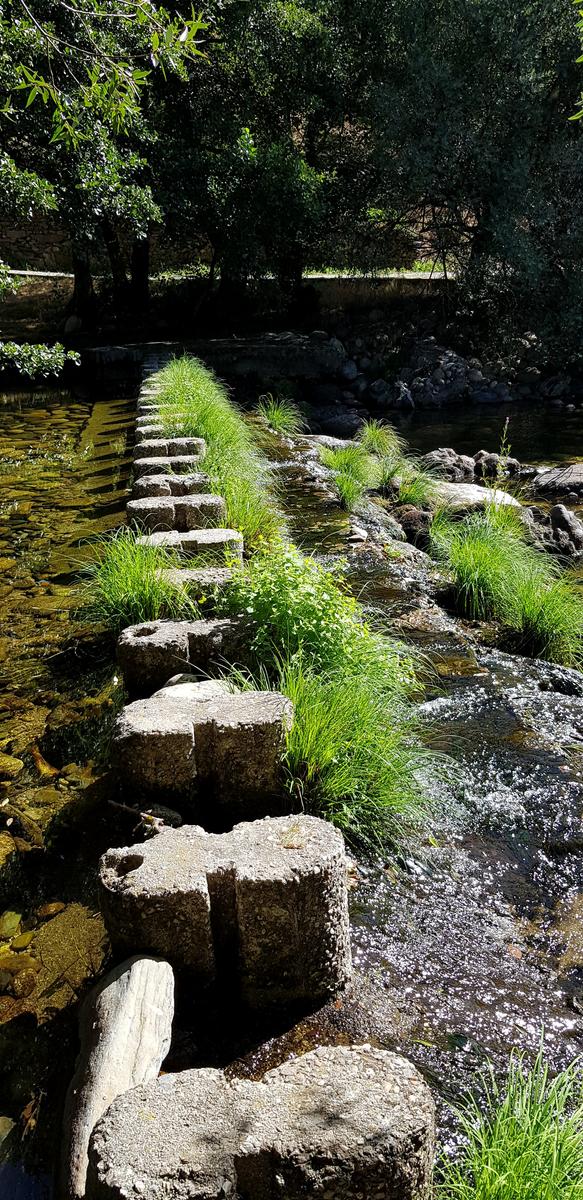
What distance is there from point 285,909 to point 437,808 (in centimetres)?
122

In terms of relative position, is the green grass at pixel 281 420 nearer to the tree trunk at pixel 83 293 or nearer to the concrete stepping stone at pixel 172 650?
the concrete stepping stone at pixel 172 650

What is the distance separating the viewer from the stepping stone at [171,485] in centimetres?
529

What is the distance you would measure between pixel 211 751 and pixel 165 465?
138 inches

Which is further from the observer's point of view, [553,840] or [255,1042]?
[553,840]

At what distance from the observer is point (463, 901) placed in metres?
2.69

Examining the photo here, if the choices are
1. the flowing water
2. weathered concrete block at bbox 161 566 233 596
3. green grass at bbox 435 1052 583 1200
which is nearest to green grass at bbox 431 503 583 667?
the flowing water

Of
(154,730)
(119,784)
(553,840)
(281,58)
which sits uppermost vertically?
(281,58)

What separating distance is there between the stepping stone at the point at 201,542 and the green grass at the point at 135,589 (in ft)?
0.28

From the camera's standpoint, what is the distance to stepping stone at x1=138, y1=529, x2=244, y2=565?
14.6 feet

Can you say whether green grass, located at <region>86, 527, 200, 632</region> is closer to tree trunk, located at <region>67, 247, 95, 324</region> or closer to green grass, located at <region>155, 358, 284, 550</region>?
green grass, located at <region>155, 358, 284, 550</region>

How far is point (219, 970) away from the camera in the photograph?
2262mm

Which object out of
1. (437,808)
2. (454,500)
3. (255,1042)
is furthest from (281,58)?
(255,1042)

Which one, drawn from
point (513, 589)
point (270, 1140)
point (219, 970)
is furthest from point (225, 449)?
point (270, 1140)

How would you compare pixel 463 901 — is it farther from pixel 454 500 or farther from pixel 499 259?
pixel 499 259
